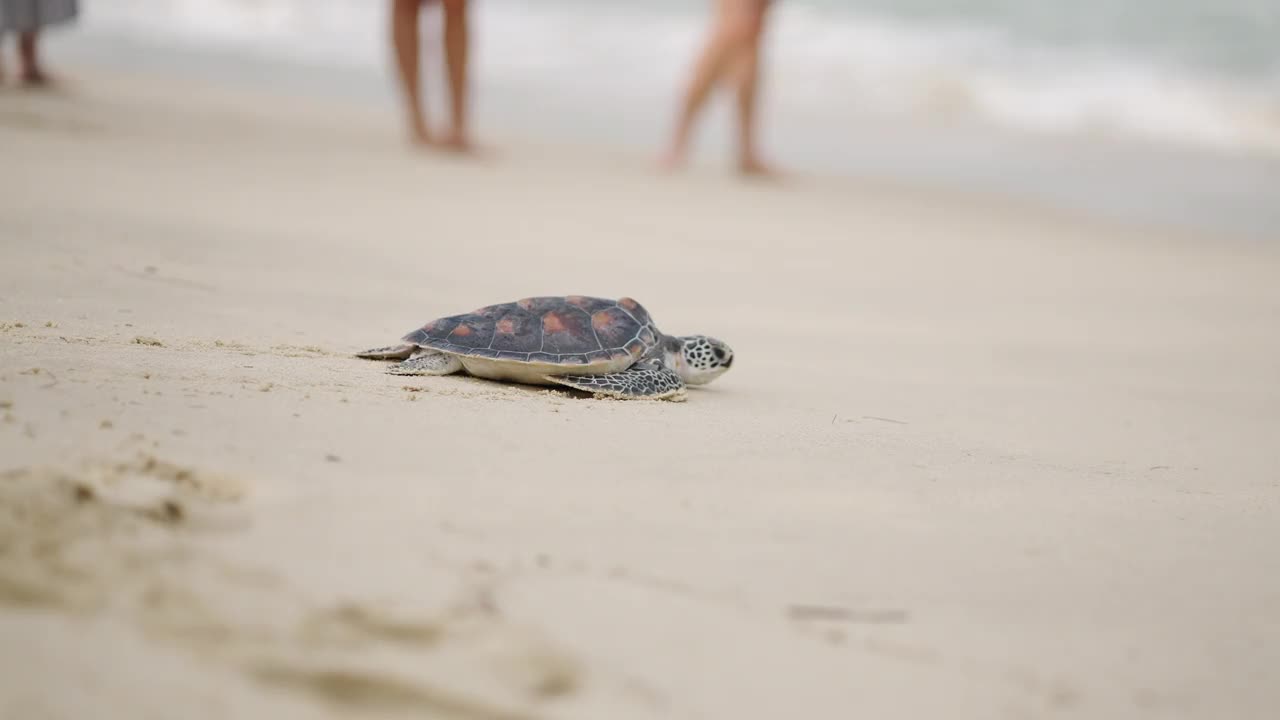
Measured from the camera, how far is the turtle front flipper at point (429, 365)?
3508 mm

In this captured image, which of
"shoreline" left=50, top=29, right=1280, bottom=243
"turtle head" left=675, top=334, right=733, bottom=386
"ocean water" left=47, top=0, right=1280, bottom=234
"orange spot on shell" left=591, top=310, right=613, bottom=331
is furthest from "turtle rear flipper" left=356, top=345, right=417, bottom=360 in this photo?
"ocean water" left=47, top=0, right=1280, bottom=234

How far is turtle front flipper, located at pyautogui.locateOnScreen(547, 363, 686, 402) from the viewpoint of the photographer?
3578mm

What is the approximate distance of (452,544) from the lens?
2.10m

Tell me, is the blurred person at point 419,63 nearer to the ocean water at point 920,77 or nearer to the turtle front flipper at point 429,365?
the ocean water at point 920,77

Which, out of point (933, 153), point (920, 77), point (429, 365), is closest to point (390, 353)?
point (429, 365)

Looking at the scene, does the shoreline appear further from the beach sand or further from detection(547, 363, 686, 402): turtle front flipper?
detection(547, 363, 686, 402): turtle front flipper

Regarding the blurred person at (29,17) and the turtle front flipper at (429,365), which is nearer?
the turtle front flipper at (429,365)

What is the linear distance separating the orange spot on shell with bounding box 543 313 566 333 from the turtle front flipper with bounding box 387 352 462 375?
30 cm

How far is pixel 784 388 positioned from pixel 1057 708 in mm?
2288

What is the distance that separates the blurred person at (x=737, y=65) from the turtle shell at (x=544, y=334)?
19.9 ft

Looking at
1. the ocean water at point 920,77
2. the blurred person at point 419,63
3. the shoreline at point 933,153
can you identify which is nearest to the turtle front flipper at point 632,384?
the blurred person at point 419,63

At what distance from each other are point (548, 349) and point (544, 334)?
2.2 inches

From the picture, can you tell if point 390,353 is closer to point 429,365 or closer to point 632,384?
point 429,365

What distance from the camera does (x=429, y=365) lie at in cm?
356
